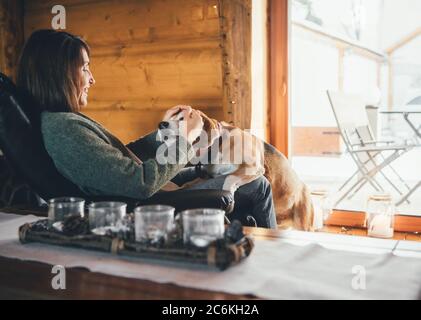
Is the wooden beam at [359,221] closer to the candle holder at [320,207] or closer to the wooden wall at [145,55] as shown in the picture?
the candle holder at [320,207]

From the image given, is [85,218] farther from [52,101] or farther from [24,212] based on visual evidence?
[52,101]

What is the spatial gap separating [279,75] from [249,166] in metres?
1.12

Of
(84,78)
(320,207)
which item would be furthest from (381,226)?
(84,78)

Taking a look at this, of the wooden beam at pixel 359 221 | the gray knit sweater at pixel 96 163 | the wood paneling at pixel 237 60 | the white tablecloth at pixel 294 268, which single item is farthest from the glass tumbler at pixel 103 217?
the wooden beam at pixel 359 221

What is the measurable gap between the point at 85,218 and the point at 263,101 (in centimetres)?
235

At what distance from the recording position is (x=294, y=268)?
3.39ft

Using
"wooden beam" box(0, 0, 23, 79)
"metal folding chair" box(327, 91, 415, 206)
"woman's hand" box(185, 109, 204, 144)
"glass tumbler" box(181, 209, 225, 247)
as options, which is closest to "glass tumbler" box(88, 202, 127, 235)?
"glass tumbler" box(181, 209, 225, 247)

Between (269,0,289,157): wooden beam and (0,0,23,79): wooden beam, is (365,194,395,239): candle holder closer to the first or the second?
(269,0,289,157): wooden beam

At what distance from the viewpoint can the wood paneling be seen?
3.03 metres

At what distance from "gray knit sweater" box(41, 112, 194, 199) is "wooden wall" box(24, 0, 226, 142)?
1.66 m

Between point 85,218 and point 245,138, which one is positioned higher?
point 245,138

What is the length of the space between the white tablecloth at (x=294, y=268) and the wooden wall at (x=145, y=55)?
2.12 m

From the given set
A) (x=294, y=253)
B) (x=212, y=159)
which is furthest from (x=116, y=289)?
(x=212, y=159)
